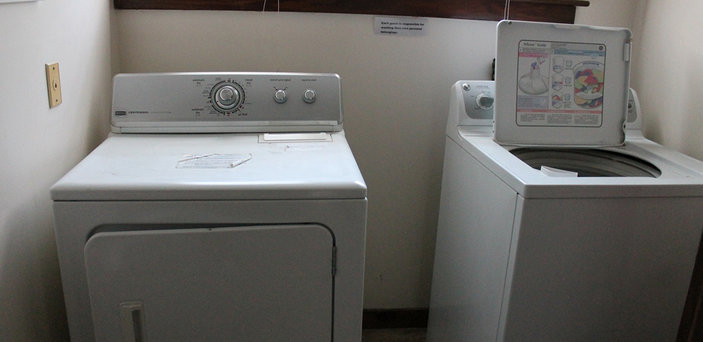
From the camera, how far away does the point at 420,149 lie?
2.03m

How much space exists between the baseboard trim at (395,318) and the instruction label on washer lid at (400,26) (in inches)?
43.9

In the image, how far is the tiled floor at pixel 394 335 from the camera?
84.5 inches

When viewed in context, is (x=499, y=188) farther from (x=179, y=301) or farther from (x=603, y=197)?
(x=179, y=301)

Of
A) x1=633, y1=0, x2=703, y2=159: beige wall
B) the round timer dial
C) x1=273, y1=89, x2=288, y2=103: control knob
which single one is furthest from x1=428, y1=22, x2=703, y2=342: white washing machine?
the round timer dial

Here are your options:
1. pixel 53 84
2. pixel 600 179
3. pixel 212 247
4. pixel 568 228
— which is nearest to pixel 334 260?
pixel 212 247

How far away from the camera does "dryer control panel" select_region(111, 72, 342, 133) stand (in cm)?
154

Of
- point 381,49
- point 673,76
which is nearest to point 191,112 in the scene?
point 381,49

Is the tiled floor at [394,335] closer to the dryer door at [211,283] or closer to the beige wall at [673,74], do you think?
the dryer door at [211,283]

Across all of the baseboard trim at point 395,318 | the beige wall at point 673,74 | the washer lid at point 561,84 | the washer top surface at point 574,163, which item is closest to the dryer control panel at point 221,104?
the washer top surface at point 574,163

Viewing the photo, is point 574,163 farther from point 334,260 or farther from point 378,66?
point 334,260

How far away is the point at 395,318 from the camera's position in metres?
2.21

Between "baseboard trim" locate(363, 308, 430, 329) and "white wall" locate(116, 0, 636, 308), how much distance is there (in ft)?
0.28

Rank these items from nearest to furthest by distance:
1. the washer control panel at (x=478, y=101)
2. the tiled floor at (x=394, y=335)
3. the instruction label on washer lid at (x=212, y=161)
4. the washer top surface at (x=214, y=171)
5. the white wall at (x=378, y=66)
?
the washer top surface at (x=214, y=171) → the instruction label on washer lid at (x=212, y=161) → the washer control panel at (x=478, y=101) → the white wall at (x=378, y=66) → the tiled floor at (x=394, y=335)

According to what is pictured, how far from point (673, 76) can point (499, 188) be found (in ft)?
2.83
